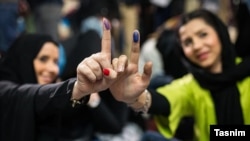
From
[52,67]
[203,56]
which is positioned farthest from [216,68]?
[52,67]

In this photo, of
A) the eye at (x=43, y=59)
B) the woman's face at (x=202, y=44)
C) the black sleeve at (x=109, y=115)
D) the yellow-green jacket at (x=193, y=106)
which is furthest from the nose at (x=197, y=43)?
the eye at (x=43, y=59)

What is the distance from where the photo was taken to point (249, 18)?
6.95ft

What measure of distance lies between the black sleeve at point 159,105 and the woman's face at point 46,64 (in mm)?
369

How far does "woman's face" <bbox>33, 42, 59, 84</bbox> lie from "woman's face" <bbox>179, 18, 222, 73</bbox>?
463mm

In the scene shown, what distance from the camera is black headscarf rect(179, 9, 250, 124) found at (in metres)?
1.63

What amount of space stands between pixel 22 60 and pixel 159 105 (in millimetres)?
480

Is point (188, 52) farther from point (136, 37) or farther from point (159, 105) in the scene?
point (136, 37)

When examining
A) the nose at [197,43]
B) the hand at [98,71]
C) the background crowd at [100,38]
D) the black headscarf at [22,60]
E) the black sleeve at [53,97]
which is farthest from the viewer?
the background crowd at [100,38]

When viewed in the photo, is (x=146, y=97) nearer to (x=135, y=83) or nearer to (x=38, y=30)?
(x=135, y=83)

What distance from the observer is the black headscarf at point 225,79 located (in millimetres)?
1628

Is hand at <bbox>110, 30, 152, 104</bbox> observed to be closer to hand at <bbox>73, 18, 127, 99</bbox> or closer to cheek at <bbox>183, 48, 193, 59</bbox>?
hand at <bbox>73, 18, 127, 99</bbox>

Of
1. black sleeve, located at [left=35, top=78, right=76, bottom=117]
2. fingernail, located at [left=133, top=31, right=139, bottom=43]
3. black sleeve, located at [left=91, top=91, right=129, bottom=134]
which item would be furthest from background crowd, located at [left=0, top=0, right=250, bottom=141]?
fingernail, located at [left=133, top=31, right=139, bottom=43]

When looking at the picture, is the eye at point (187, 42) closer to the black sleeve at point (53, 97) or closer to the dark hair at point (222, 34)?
the dark hair at point (222, 34)

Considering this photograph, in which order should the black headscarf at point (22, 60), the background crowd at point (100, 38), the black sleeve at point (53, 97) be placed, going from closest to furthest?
the black sleeve at point (53, 97), the black headscarf at point (22, 60), the background crowd at point (100, 38)
